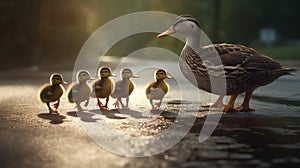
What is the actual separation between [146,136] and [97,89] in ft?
10.3

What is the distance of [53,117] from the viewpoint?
9.26 m

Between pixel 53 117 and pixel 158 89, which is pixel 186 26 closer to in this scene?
pixel 158 89

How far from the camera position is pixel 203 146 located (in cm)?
668

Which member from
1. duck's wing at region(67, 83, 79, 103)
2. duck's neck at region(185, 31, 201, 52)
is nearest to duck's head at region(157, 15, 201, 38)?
duck's neck at region(185, 31, 201, 52)

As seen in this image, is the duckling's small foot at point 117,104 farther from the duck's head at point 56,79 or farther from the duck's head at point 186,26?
the duck's head at point 186,26

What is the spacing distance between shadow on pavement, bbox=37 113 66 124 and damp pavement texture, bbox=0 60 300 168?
0.05ft

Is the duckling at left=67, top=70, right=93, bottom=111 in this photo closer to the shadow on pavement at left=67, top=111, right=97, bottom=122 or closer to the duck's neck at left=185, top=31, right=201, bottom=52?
the shadow on pavement at left=67, top=111, right=97, bottom=122

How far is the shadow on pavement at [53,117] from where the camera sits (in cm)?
877

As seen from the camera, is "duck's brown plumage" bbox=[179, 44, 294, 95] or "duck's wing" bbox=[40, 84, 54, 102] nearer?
"duck's brown plumage" bbox=[179, 44, 294, 95]

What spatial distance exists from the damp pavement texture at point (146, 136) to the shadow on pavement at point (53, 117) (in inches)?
0.6

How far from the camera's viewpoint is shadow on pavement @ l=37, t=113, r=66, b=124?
28.8ft

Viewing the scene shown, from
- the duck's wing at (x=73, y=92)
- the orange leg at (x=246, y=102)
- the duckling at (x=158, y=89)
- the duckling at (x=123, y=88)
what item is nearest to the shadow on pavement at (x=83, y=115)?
the duck's wing at (x=73, y=92)

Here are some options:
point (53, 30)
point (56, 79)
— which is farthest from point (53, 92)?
point (53, 30)

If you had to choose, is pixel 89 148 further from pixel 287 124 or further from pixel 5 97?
pixel 5 97
